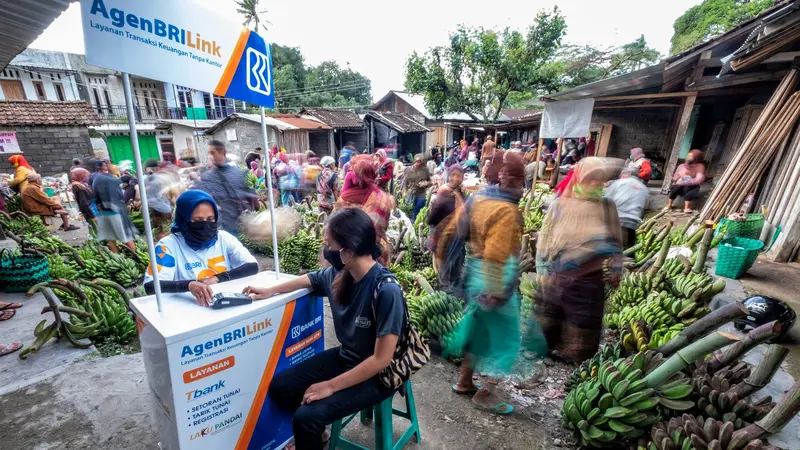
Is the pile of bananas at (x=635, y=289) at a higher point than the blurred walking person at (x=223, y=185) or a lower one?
lower

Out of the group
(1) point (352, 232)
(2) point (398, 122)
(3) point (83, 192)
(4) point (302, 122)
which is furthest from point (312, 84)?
(1) point (352, 232)

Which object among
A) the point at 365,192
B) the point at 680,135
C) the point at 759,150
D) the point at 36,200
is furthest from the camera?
the point at 680,135

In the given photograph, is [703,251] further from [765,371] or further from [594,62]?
[594,62]

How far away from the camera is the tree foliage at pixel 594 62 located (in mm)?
24406

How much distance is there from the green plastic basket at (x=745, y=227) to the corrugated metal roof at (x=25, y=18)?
7349 mm

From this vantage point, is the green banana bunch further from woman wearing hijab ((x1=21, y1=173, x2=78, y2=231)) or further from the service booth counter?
woman wearing hijab ((x1=21, y1=173, x2=78, y2=231))

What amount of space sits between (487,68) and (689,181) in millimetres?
15208

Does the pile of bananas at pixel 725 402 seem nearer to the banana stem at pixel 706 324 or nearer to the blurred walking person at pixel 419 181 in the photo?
the banana stem at pixel 706 324

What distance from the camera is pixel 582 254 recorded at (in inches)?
116

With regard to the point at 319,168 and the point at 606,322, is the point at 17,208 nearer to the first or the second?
the point at 319,168

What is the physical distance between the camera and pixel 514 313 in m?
2.88

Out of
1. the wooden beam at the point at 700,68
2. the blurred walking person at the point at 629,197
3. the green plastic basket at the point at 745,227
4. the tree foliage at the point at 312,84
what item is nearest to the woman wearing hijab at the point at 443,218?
the blurred walking person at the point at 629,197

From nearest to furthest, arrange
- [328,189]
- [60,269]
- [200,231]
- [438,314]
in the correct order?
→ [200,231], [438,314], [60,269], [328,189]

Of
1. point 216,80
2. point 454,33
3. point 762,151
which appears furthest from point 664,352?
point 454,33
